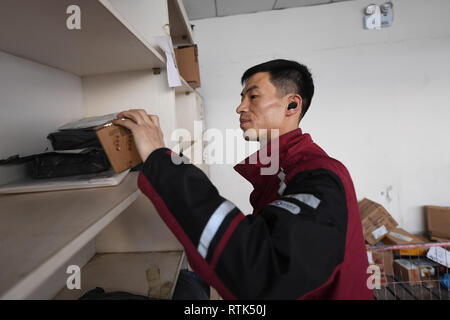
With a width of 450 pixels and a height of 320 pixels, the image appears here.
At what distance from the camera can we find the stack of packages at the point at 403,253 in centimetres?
190

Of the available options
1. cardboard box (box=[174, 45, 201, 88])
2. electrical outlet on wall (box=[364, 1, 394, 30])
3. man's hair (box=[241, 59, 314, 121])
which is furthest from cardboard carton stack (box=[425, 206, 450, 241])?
cardboard box (box=[174, 45, 201, 88])

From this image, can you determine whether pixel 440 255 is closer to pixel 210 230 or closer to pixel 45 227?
pixel 210 230

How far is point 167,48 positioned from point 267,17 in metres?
1.88

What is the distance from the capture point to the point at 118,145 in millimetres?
516

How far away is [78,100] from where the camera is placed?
3.03ft

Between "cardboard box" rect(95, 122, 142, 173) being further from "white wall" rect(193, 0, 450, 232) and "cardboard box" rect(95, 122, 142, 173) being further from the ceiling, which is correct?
the ceiling

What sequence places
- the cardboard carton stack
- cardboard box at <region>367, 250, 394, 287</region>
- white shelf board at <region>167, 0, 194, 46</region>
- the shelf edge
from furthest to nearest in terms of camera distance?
1. the cardboard carton stack
2. cardboard box at <region>367, 250, 394, 287</region>
3. white shelf board at <region>167, 0, 194, 46</region>
4. the shelf edge

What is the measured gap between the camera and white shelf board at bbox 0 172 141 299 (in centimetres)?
24

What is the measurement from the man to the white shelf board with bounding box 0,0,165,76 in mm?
239

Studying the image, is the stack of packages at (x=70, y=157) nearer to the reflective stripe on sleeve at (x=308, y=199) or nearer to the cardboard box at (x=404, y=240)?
the reflective stripe on sleeve at (x=308, y=199)

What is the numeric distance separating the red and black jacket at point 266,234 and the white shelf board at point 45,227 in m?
0.10

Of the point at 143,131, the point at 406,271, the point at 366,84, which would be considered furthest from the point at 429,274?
the point at 143,131

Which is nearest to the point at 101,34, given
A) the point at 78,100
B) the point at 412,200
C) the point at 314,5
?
the point at 78,100

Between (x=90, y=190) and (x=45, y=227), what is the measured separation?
20cm
